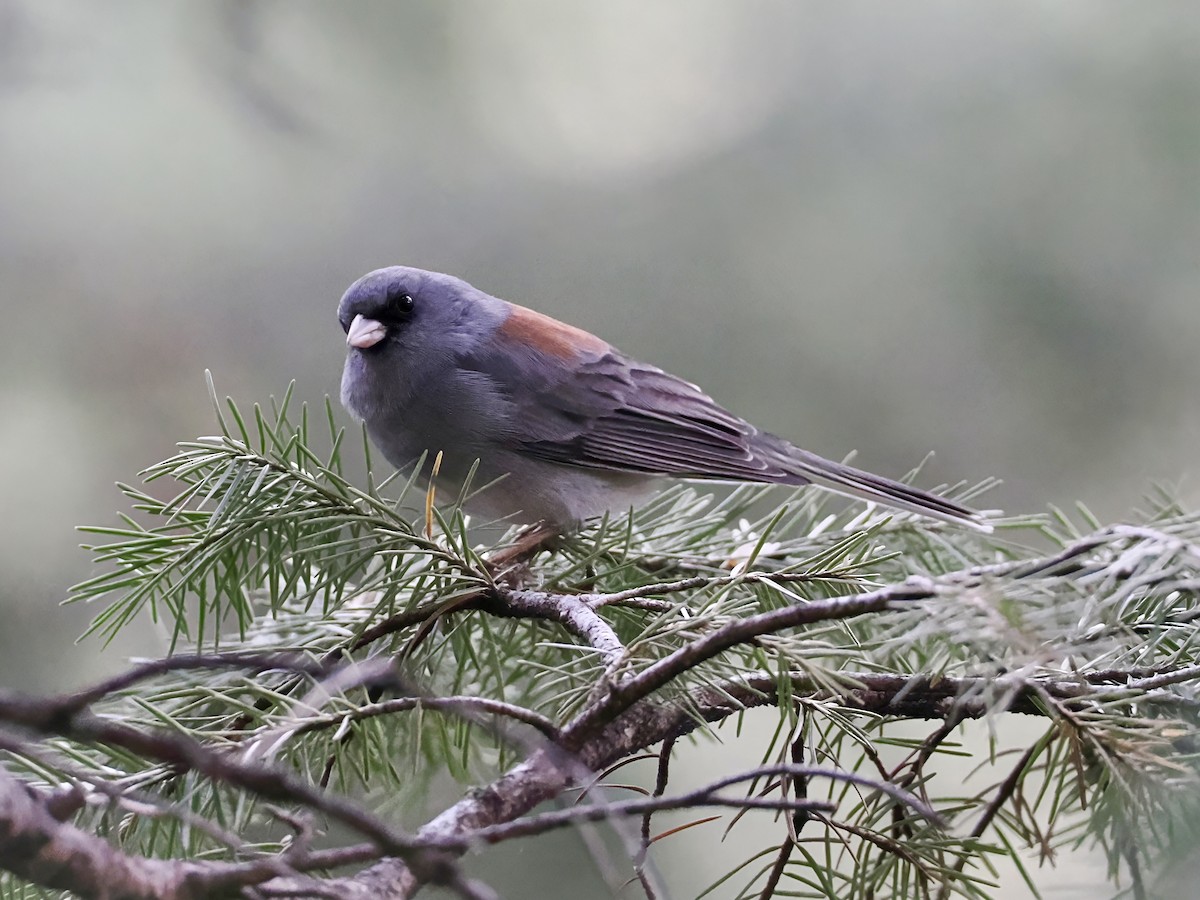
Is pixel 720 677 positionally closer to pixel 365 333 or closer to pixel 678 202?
pixel 365 333

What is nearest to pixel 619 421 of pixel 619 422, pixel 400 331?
pixel 619 422

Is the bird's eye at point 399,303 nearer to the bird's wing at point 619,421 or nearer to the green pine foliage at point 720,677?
the bird's wing at point 619,421

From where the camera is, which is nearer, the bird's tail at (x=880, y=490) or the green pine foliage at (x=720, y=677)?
the green pine foliage at (x=720, y=677)

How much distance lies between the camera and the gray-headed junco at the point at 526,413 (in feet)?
3.71

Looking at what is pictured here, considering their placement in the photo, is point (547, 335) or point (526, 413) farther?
point (547, 335)

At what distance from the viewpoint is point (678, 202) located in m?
1.85

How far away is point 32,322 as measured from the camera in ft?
5.38

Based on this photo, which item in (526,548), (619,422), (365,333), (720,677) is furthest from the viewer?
(619,422)

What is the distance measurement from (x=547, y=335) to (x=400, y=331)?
0.19 meters

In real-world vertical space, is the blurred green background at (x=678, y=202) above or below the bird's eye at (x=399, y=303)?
above

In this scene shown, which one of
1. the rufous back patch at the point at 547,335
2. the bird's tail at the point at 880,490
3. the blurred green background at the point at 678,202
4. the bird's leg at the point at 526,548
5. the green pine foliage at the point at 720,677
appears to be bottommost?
the green pine foliage at the point at 720,677

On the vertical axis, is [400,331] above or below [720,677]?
above

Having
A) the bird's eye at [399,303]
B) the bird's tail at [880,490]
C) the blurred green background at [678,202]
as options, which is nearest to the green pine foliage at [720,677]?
the bird's tail at [880,490]

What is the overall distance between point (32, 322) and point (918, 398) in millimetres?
1423
